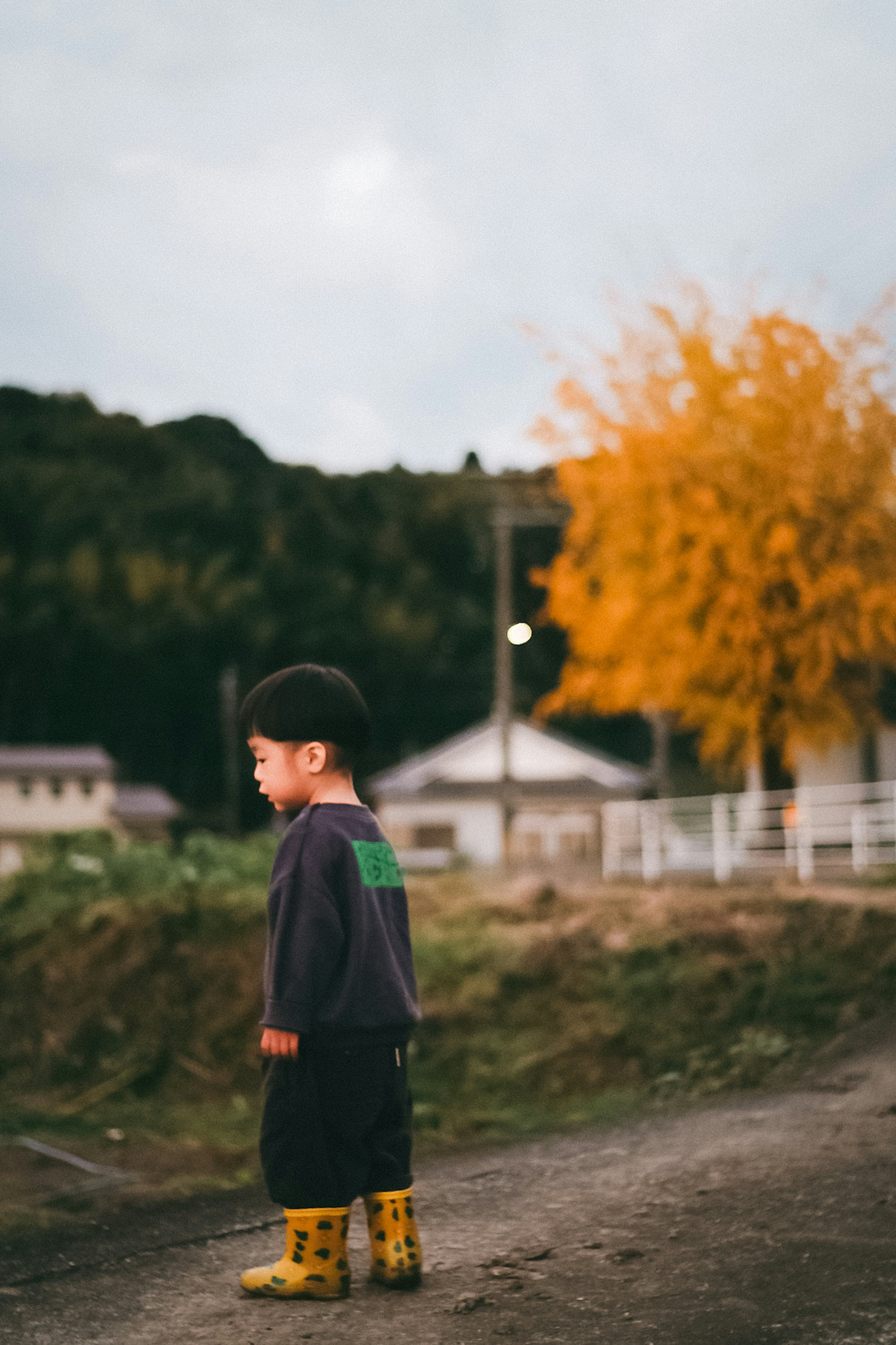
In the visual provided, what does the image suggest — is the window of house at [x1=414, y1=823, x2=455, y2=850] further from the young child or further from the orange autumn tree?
the young child

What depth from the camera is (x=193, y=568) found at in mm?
62594

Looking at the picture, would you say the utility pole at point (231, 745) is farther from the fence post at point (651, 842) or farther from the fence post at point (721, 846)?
the fence post at point (721, 846)

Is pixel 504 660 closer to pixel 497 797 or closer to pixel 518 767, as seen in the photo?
pixel 497 797

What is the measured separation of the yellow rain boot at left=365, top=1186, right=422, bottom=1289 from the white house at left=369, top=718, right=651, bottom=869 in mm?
33318

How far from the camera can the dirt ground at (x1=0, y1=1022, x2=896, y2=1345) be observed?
2.49m

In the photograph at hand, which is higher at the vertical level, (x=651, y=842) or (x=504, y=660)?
(x=504, y=660)

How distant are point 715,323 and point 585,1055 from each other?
13.4 m

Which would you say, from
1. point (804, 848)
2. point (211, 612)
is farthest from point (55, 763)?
point (804, 848)

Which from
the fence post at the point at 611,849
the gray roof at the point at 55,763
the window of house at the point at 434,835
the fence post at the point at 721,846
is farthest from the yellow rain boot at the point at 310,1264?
the gray roof at the point at 55,763

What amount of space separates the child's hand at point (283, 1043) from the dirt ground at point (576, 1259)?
507 mm

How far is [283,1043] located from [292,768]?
64 centimetres

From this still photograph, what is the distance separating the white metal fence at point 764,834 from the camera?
1401cm

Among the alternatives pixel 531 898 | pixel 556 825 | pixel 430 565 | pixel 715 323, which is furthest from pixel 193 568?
pixel 531 898

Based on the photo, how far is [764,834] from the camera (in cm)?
1884
